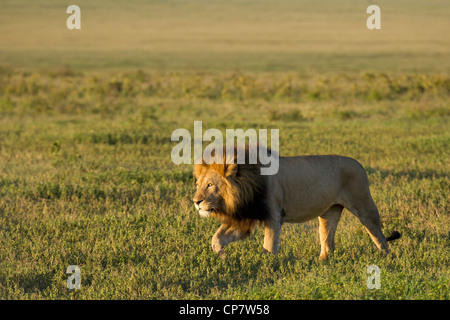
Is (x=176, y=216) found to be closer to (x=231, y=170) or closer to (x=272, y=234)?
(x=272, y=234)

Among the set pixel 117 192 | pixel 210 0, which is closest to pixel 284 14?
pixel 210 0

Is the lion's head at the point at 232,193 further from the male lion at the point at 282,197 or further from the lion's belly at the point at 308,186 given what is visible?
the lion's belly at the point at 308,186

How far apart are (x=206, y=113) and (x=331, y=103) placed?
5.22 m

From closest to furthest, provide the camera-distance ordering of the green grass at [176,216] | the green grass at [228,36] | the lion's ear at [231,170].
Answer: the green grass at [176,216] → the lion's ear at [231,170] → the green grass at [228,36]

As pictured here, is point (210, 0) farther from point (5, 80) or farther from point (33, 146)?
point (33, 146)

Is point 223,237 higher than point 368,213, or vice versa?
point 368,213

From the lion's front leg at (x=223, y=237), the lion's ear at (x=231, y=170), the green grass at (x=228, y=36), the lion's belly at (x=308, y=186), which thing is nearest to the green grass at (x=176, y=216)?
the lion's front leg at (x=223, y=237)

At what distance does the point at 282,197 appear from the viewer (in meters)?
7.50

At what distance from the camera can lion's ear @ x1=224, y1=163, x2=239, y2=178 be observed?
7.06 m

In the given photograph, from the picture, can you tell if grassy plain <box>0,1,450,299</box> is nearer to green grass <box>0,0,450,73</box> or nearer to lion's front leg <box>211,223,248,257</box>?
lion's front leg <box>211,223,248,257</box>

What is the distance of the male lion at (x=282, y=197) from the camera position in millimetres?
7109

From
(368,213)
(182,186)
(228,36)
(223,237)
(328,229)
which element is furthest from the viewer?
(228,36)

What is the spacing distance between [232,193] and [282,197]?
674 mm

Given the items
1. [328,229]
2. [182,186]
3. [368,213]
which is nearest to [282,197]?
[328,229]
